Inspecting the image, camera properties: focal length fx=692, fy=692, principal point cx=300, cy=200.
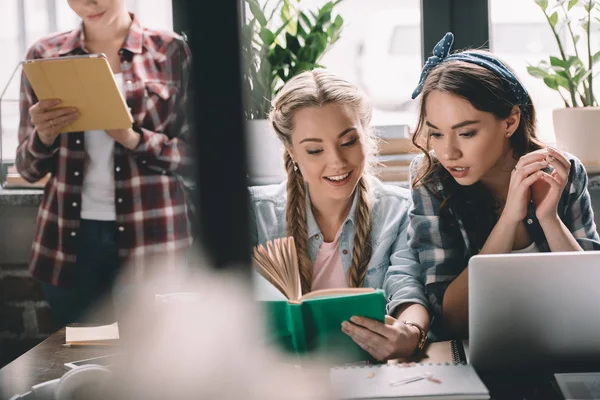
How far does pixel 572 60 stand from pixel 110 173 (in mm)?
1276

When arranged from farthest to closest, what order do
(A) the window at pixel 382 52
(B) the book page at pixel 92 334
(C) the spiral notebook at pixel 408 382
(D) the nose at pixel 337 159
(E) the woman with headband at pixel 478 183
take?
(A) the window at pixel 382 52 → (D) the nose at pixel 337 159 → (E) the woman with headband at pixel 478 183 → (B) the book page at pixel 92 334 → (C) the spiral notebook at pixel 408 382

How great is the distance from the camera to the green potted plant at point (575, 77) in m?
1.85

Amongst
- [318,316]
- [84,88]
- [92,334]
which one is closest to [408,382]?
[318,316]

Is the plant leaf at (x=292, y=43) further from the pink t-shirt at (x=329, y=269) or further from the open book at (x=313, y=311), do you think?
the open book at (x=313, y=311)

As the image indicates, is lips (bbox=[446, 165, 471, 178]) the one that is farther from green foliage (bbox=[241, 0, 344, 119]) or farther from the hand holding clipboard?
the hand holding clipboard

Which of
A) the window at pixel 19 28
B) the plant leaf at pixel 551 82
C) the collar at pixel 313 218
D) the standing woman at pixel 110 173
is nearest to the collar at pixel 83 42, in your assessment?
the standing woman at pixel 110 173

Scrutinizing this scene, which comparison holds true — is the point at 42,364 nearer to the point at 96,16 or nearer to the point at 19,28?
the point at 96,16

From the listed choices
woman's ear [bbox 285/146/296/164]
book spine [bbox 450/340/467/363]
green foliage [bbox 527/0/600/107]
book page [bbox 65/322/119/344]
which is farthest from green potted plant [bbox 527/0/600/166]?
book page [bbox 65/322/119/344]

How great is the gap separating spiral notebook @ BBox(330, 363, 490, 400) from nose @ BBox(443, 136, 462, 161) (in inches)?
23.2

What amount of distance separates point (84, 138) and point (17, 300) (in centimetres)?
62

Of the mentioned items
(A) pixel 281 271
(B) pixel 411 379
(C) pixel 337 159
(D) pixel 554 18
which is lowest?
(B) pixel 411 379

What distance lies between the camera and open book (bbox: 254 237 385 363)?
3.13 ft

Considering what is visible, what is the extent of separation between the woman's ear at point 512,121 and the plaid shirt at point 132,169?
0.82 meters

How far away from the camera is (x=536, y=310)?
0.90 m
